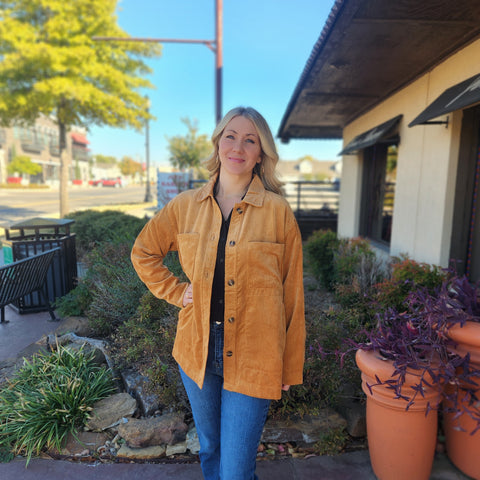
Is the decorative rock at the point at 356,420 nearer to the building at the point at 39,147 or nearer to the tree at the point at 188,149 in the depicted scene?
the tree at the point at 188,149

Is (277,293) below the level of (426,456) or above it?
above

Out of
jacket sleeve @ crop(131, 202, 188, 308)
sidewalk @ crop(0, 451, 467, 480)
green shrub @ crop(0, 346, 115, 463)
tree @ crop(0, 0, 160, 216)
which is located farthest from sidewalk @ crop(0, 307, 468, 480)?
tree @ crop(0, 0, 160, 216)

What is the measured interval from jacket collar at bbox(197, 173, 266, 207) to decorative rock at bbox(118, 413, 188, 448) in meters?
1.67

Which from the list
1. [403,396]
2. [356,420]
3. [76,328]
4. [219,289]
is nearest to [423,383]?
[403,396]

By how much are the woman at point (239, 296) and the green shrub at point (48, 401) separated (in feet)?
4.38

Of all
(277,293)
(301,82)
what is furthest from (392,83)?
(277,293)

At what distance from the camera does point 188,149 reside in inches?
1025

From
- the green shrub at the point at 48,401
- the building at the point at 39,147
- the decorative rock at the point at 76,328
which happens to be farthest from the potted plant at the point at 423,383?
the building at the point at 39,147

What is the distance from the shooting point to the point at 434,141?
4.70m

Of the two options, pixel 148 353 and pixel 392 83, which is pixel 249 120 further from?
pixel 392 83

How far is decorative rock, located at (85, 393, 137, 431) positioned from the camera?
2686 millimetres

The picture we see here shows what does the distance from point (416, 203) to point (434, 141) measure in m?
0.85

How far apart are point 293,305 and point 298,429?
4.50 feet

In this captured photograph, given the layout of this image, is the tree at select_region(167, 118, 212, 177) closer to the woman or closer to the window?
the window
